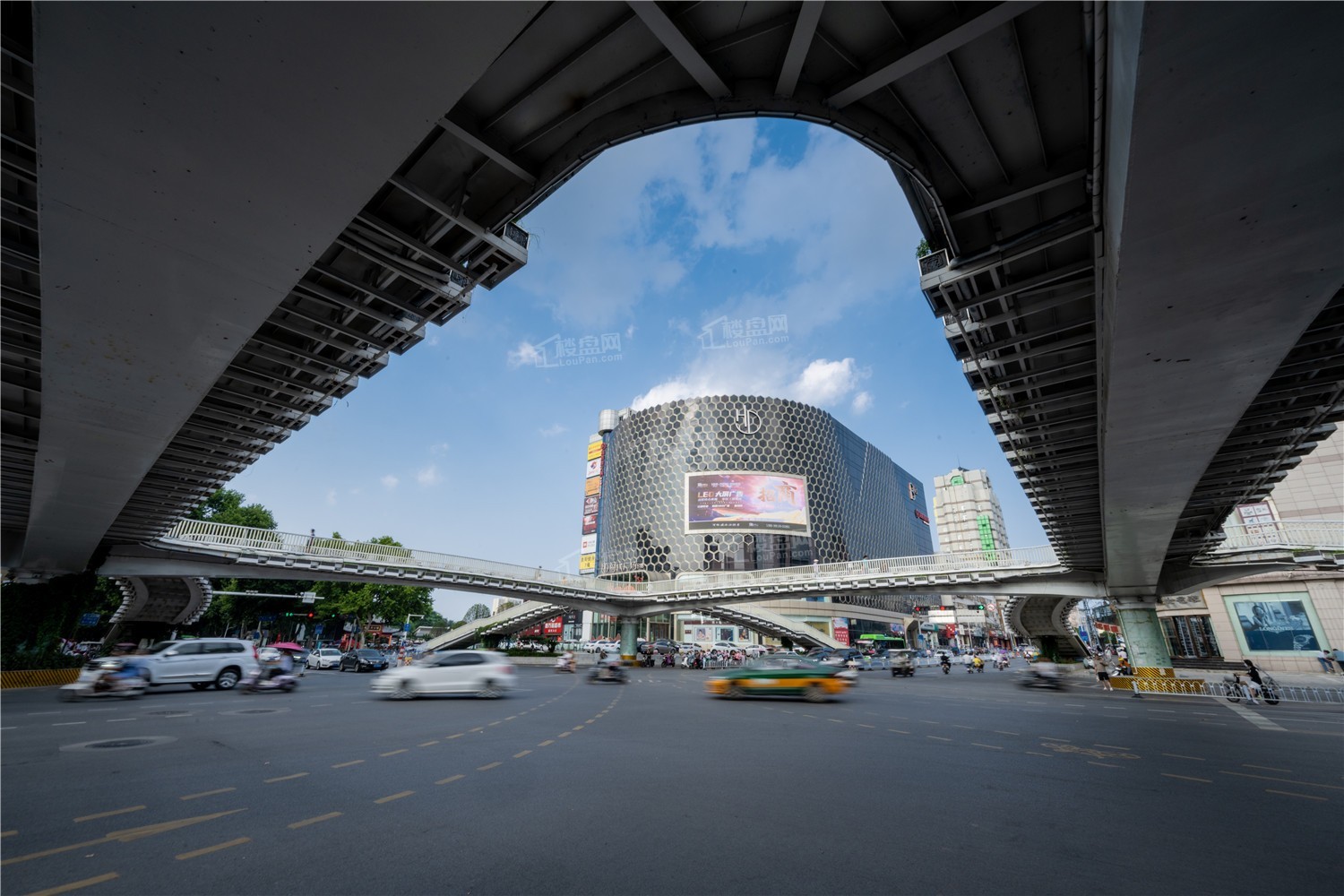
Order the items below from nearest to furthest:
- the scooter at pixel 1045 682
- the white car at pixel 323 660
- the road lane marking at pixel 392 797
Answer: the road lane marking at pixel 392 797
the scooter at pixel 1045 682
the white car at pixel 323 660

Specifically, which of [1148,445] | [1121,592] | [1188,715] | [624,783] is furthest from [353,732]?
[1121,592]

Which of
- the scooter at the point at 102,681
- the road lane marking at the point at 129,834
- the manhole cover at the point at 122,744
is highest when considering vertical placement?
the scooter at the point at 102,681

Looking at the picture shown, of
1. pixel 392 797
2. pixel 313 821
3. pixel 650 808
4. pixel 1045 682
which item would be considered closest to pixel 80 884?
pixel 313 821

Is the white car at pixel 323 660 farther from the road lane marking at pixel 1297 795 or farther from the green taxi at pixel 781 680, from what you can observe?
the road lane marking at pixel 1297 795

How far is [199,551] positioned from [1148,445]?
37881 mm

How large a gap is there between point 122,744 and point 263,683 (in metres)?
12.2

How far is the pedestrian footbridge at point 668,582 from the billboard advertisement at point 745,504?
35819mm

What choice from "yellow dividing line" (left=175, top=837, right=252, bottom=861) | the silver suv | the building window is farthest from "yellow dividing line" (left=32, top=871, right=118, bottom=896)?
the building window

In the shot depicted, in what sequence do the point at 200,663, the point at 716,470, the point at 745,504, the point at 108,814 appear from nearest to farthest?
the point at 108,814 → the point at 200,663 → the point at 745,504 → the point at 716,470

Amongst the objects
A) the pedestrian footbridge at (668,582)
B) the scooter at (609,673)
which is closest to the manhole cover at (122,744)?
the scooter at (609,673)

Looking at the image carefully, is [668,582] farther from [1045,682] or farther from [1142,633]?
[1142,633]

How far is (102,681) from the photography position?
16.4 metres

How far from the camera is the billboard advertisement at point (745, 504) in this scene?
82750 millimetres

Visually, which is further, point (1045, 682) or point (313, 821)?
point (1045, 682)
